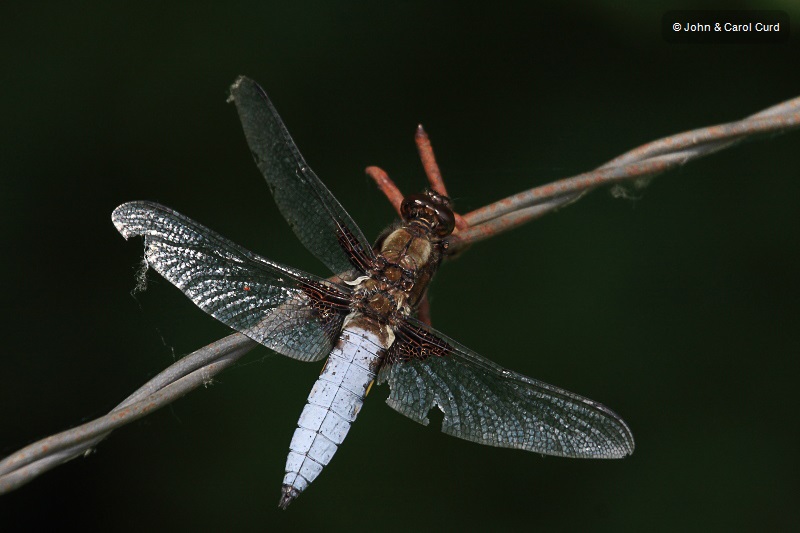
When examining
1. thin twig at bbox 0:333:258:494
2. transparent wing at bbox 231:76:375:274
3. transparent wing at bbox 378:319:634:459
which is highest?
transparent wing at bbox 231:76:375:274

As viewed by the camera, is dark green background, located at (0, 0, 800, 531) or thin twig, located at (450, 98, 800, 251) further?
dark green background, located at (0, 0, 800, 531)

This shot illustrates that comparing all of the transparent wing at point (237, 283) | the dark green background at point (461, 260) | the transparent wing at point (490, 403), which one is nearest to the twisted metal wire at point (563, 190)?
the transparent wing at point (237, 283)

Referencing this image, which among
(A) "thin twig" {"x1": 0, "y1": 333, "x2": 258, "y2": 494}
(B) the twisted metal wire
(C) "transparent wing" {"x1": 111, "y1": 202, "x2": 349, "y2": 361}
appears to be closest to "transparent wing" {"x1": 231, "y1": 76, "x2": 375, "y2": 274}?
(C) "transparent wing" {"x1": 111, "y1": 202, "x2": 349, "y2": 361}

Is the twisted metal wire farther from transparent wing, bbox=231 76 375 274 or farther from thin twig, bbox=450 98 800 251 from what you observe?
transparent wing, bbox=231 76 375 274

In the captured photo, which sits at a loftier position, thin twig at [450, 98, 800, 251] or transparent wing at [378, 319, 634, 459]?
thin twig at [450, 98, 800, 251]

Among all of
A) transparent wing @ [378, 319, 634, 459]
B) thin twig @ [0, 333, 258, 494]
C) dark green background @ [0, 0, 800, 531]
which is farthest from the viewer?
dark green background @ [0, 0, 800, 531]

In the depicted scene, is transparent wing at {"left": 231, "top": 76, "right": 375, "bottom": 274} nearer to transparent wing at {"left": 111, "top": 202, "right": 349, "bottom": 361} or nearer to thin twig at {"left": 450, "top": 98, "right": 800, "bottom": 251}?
transparent wing at {"left": 111, "top": 202, "right": 349, "bottom": 361}

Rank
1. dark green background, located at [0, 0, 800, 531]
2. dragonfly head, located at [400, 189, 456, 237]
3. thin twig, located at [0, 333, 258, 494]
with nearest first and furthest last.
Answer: thin twig, located at [0, 333, 258, 494] → dragonfly head, located at [400, 189, 456, 237] → dark green background, located at [0, 0, 800, 531]

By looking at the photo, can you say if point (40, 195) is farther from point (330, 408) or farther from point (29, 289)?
point (330, 408)
